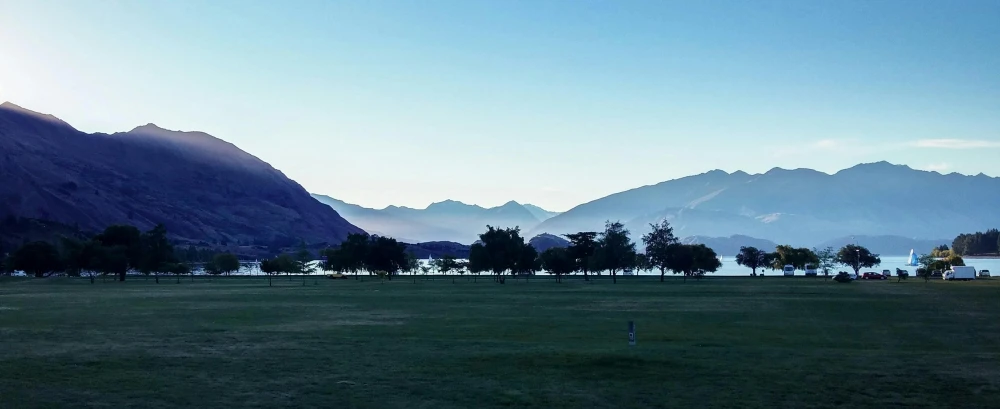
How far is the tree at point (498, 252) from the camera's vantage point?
474ft

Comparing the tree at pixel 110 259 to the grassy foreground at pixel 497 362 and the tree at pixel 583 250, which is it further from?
the grassy foreground at pixel 497 362

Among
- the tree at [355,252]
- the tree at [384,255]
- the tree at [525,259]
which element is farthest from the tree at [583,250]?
the tree at [355,252]

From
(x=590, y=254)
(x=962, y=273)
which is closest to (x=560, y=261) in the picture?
(x=590, y=254)

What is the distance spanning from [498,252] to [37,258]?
3608 inches

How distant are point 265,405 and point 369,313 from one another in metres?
29.7

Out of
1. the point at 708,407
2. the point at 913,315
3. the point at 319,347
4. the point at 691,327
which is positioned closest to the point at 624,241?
the point at 913,315

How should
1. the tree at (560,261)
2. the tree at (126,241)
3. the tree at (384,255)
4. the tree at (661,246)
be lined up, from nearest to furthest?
the tree at (126,241) < the tree at (560,261) < the tree at (661,246) < the tree at (384,255)

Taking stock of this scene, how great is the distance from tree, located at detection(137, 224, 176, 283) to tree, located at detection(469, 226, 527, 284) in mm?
58394

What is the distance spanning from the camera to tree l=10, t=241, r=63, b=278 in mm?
156375

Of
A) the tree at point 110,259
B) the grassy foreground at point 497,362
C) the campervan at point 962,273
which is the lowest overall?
the grassy foreground at point 497,362

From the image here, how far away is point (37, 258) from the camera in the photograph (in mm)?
156875

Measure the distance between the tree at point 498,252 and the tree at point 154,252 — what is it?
58394 mm

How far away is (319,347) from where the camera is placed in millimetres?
27438

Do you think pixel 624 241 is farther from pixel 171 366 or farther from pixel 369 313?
pixel 171 366
